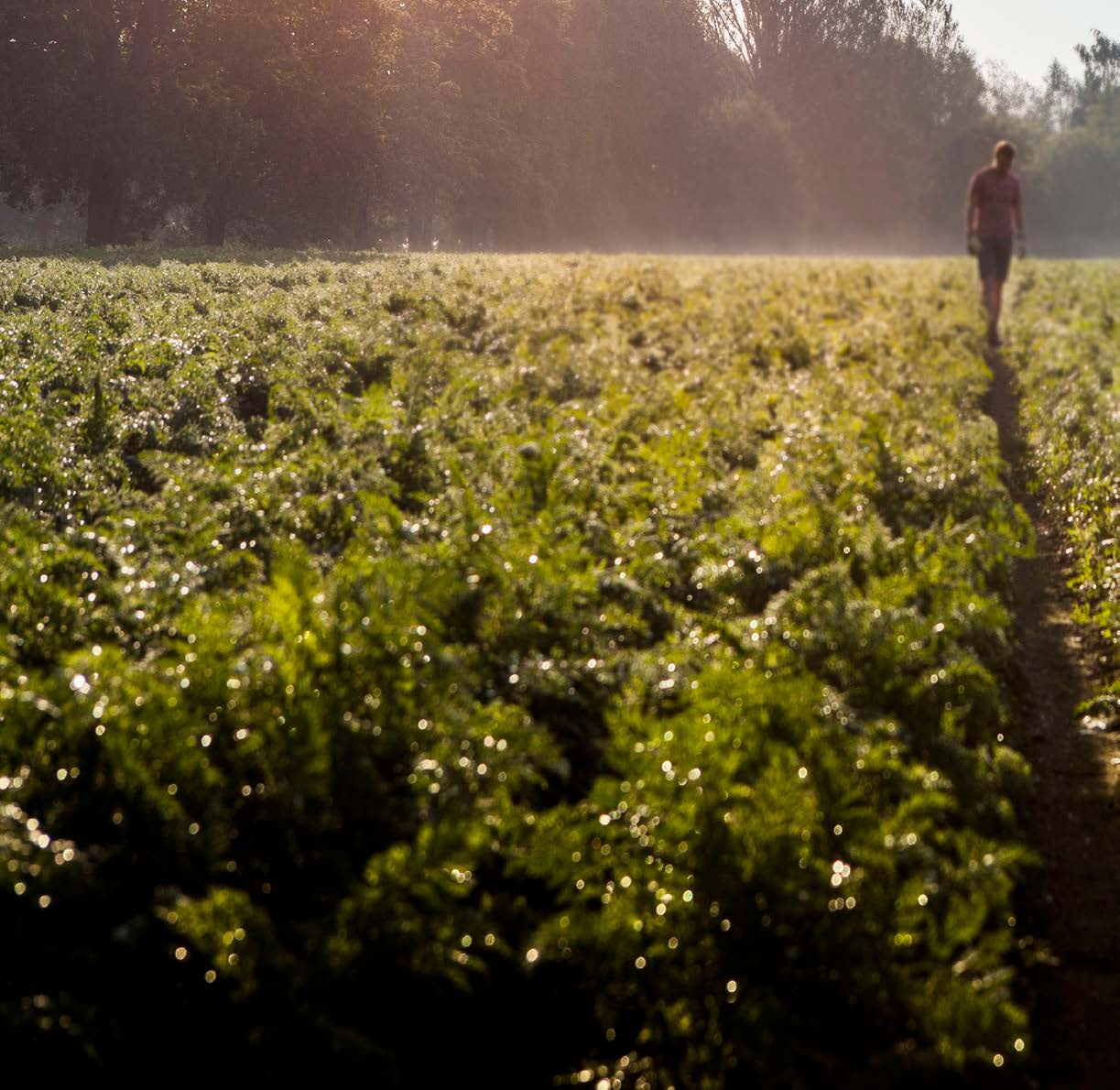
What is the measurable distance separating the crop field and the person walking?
11.0m

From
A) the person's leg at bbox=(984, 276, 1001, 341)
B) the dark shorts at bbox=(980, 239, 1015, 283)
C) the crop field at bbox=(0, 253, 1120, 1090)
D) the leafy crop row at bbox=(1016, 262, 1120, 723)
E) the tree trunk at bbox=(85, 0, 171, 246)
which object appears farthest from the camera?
the tree trunk at bbox=(85, 0, 171, 246)

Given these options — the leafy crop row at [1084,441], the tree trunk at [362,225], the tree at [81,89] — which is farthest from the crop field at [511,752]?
the tree trunk at [362,225]

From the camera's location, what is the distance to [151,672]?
461cm

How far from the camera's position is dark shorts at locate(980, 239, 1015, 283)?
63.7ft

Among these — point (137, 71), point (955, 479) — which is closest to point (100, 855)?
point (955, 479)

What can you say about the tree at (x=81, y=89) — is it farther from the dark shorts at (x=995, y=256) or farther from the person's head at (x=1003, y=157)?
the dark shorts at (x=995, y=256)

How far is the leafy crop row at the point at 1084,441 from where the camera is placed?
8320 millimetres

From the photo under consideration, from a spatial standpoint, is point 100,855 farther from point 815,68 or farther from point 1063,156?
point 1063,156

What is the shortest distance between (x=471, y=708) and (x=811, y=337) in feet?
37.4

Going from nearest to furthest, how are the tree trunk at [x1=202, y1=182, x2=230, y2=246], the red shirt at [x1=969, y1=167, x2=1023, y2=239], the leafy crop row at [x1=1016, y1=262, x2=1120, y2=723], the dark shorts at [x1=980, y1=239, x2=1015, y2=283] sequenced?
1. the leafy crop row at [x1=1016, y1=262, x2=1120, y2=723]
2. the red shirt at [x1=969, y1=167, x2=1023, y2=239]
3. the dark shorts at [x1=980, y1=239, x2=1015, y2=283]
4. the tree trunk at [x1=202, y1=182, x2=230, y2=246]

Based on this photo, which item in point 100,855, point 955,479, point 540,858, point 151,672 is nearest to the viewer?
point 100,855

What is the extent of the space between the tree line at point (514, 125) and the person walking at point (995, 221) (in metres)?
32.1

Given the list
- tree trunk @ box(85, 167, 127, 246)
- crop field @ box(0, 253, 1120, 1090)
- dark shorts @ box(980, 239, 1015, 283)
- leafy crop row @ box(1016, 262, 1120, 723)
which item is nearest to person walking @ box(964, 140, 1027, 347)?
dark shorts @ box(980, 239, 1015, 283)

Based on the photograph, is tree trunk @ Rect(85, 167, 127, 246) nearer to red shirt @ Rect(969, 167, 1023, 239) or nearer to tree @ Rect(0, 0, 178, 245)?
tree @ Rect(0, 0, 178, 245)
